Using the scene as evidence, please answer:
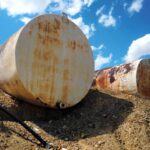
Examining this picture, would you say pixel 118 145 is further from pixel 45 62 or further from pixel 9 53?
pixel 9 53

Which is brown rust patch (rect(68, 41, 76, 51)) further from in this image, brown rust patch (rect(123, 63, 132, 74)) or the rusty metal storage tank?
brown rust patch (rect(123, 63, 132, 74))

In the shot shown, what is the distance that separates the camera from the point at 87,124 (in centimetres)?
809

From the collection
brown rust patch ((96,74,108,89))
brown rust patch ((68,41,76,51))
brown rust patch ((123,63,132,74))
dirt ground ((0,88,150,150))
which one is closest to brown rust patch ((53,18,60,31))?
brown rust patch ((68,41,76,51))

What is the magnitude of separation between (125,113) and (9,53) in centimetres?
290

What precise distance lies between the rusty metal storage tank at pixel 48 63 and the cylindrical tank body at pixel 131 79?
1.10 meters

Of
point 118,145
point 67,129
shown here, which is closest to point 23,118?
point 67,129

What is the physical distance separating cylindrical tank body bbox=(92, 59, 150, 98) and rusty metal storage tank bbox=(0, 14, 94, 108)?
1104mm

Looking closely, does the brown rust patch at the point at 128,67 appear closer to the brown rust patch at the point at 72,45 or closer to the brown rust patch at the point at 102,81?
the brown rust patch at the point at 102,81

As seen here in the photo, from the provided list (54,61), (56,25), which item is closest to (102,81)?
(54,61)

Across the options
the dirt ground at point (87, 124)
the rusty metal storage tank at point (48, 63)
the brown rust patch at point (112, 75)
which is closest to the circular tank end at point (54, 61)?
the rusty metal storage tank at point (48, 63)

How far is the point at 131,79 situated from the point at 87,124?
81.2 inches

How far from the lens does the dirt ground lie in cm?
697

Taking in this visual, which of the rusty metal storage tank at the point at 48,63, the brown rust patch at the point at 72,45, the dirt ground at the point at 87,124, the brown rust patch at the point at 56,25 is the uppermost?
the brown rust patch at the point at 56,25

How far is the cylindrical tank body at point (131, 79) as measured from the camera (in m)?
9.41
